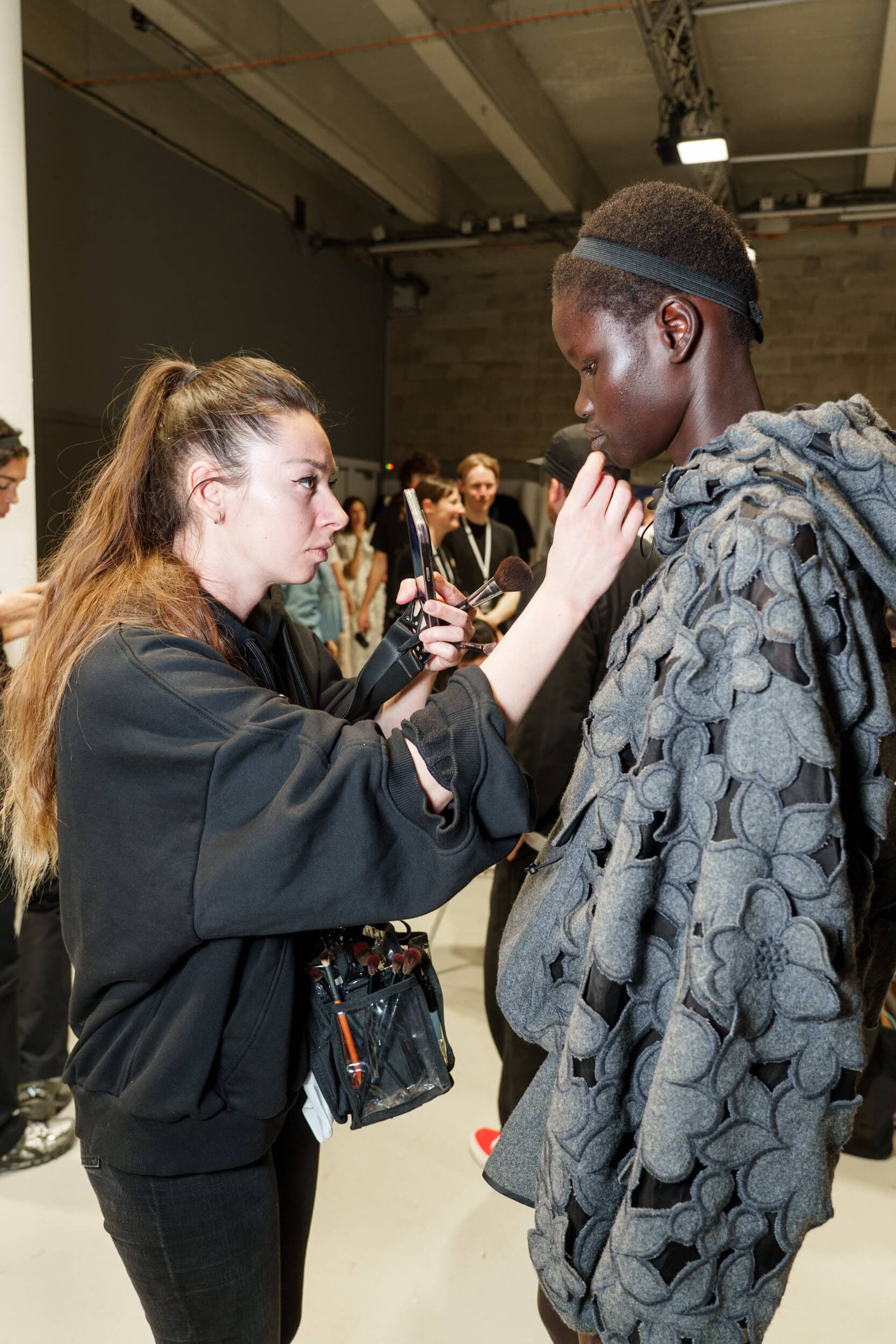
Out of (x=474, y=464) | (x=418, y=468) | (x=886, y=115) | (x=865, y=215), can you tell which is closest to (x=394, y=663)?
(x=474, y=464)

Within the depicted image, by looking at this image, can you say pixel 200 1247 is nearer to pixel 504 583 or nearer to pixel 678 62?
pixel 504 583

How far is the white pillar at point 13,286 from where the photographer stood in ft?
10.1

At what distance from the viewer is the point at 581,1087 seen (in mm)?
803

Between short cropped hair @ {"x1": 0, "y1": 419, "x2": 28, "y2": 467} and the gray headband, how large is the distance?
1844mm

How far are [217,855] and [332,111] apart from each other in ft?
22.8

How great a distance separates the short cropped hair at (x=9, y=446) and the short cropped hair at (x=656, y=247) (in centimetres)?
182

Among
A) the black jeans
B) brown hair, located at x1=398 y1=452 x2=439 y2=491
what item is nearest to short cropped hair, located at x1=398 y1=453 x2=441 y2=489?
brown hair, located at x1=398 y1=452 x2=439 y2=491

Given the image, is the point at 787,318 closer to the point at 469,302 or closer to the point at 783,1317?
the point at 469,302

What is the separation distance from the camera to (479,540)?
14.6ft

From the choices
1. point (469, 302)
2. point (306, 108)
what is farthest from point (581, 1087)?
point (469, 302)

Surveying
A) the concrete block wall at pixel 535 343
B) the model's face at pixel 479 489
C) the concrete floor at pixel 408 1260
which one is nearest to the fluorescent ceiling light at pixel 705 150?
the concrete block wall at pixel 535 343

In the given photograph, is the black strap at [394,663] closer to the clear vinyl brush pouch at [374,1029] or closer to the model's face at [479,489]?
the clear vinyl brush pouch at [374,1029]

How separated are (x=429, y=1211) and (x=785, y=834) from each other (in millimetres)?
1890

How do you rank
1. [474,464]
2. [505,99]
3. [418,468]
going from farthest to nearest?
[505,99] → [418,468] → [474,464]
